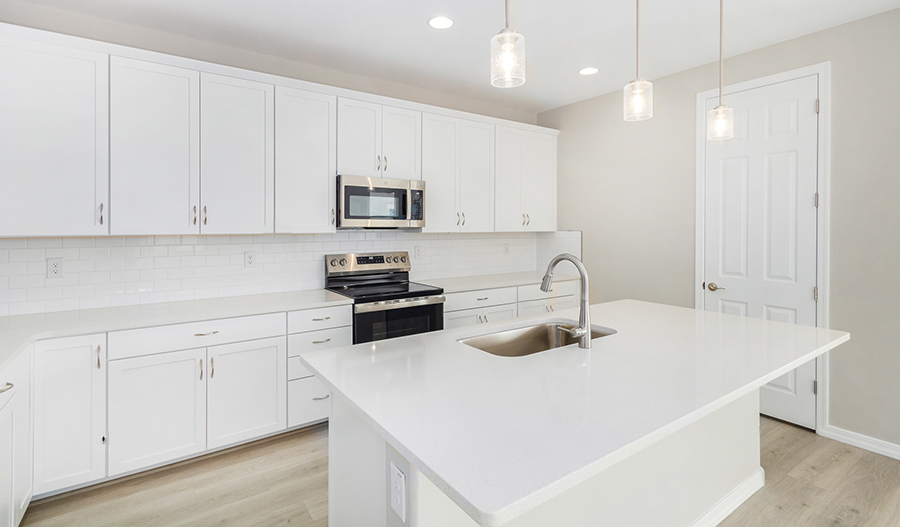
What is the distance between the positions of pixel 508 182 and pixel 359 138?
5.00 ft

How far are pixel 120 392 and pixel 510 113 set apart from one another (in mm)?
3956

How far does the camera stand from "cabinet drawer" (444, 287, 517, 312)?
3.54 m

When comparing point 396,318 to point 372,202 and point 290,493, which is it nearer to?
point 372,202

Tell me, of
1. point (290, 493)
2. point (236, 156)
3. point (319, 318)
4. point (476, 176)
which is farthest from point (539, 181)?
point (290, 493)

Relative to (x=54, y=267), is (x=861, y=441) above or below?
below

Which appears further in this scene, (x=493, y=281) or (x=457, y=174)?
(x=493, y=281)

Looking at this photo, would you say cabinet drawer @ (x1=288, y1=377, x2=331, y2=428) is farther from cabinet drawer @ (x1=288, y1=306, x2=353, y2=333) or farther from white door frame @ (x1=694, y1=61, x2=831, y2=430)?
white door frame @ (x1=694, y1=61, x2=831, y2=430)

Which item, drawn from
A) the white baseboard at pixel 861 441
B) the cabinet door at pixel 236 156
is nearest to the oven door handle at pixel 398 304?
the cabinet door at pixel 236 156

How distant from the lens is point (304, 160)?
10.0 ft

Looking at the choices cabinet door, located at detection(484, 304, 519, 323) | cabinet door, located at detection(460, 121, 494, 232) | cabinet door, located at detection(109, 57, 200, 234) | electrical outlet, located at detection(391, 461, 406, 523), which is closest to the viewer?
electrical outlet, located at detection(391, 461, 406, 523)

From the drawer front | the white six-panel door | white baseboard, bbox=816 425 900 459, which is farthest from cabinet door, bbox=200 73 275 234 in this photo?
white baseboard, bbox=816 425 900 459

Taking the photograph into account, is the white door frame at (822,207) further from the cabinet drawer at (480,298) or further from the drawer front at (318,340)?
the drawer front at (318,340)

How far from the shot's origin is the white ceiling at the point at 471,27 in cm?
249

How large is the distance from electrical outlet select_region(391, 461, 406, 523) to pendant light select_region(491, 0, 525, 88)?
116 centimetres
